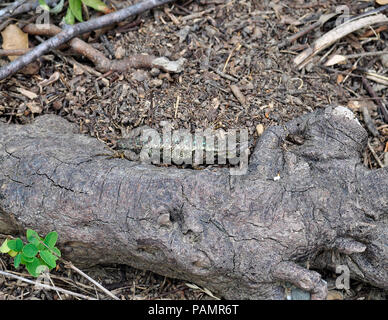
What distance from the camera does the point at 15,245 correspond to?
2.58m

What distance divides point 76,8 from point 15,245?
207 centimetres

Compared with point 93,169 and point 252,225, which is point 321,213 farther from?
point 93,169

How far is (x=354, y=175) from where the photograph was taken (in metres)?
2.70

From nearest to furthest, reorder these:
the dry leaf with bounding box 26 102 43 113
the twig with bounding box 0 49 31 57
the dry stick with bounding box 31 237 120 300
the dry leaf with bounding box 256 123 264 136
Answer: the dry stick with bounding box 31 237 120 300 → the dry leaf with bounding box 256 123 264 136 → the dry leaf with bounding box 26 102 43 113 → the twig with bounding box 0 49 31 57

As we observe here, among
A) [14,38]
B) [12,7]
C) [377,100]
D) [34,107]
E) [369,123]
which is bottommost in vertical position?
[369,123]

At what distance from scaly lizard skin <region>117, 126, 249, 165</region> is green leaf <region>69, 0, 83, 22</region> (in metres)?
1.25

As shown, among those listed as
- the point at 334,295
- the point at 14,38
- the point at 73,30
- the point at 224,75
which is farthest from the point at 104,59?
the point at 334,295

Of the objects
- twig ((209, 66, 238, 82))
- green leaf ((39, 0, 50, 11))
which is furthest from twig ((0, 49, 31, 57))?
twig ((209, 66, 238, 82))

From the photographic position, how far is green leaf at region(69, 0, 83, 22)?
3.59 meters

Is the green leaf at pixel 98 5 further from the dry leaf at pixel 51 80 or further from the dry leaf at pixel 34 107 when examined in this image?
the dry leaf at pixel 34 107

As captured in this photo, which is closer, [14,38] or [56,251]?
[56,251]

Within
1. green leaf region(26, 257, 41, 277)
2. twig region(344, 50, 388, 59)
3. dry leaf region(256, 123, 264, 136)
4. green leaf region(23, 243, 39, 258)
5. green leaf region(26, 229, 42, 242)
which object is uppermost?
twig region(344, 50, 388, 59)

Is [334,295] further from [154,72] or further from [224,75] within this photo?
[154,72]

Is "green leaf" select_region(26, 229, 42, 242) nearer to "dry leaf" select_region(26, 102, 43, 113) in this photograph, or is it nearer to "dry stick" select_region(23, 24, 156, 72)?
"dry leaf" select_region(26, 102, 43, 113)
